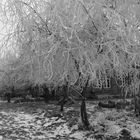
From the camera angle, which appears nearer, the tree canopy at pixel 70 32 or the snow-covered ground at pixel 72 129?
the tree canopy at pixel 70 32

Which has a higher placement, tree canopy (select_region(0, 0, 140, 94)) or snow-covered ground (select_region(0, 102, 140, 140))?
tree canopy (select_region(0, 0, 140, 94))

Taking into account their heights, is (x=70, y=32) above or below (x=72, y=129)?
above

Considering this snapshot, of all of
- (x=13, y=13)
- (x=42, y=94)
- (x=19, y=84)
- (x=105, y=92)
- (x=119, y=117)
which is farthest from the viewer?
(x=105, y=92)

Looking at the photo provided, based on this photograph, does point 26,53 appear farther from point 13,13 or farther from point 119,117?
point 119,117

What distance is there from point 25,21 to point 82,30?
54.7 inches

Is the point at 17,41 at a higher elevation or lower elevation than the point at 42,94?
higher

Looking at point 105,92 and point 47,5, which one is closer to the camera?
point 47,5

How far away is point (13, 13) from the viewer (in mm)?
5148

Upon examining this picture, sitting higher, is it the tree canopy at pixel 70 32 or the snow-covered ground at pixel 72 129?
the tree canopy at pixel 70 32

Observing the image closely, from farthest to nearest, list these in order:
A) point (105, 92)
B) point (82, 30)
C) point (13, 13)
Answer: point (105, 92) → point (82, 30) → point (13, 13)

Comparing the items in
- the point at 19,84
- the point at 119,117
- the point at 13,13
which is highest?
the point at 13,13

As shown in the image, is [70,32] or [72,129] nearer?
[70,32]

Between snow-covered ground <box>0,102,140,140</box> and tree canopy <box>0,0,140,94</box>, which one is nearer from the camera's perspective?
tree canopy <box>0,0,140,94</box>

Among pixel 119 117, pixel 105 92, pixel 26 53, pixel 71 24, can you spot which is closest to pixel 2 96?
pixel 105 92
